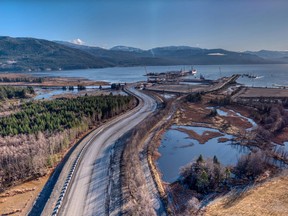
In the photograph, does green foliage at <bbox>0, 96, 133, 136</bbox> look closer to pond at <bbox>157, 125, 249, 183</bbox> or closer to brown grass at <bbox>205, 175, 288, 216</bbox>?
pond at <bbox>157, 125, 249, 183</bbox>

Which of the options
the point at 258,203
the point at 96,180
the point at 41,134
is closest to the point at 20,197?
the point at 96,180

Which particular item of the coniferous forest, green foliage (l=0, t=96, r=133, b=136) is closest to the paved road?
the coniferous forest

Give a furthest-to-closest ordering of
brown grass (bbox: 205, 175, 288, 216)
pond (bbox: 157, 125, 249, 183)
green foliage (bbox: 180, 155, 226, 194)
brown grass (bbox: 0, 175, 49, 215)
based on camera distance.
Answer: pond (bbox: 157, 125, 249, 183)
green foliage (bbox: 180, 155, 226, 194)
brown grass (bbox: 0, 175, 49, 215)
brown grass (bbox: 205, 175, 288, 216)

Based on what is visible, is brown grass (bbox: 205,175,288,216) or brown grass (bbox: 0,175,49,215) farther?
brown grass (bbox: 0,175,49,215)

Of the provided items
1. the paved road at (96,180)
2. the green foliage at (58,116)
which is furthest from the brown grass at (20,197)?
the green foliage at (58,116)

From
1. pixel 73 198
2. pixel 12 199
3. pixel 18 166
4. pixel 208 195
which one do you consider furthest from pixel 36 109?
pixel 208 195

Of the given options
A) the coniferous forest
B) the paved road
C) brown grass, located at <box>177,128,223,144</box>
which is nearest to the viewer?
the paved road

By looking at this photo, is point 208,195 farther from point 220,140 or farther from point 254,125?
point 254,125
